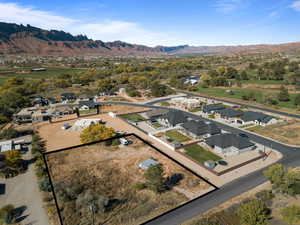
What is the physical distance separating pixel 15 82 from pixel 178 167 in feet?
343

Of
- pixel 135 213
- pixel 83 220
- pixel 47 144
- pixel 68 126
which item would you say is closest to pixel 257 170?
pixel 135 213

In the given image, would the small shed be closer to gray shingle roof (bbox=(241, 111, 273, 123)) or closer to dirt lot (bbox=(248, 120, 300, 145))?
dirt lot (bbox=(248, 120, 300, 145))

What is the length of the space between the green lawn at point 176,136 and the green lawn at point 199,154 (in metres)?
3.98

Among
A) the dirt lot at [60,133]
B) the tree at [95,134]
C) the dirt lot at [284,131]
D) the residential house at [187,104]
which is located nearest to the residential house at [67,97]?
the dirt lot at [60,133]

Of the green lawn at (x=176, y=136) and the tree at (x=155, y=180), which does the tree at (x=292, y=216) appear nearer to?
the tree at (x=155, y=180)

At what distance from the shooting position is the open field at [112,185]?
24562 millimetres

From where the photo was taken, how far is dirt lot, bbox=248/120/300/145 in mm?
45666

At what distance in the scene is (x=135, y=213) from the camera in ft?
80.0

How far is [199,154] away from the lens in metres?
39.6

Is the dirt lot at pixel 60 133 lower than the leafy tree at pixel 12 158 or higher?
lower

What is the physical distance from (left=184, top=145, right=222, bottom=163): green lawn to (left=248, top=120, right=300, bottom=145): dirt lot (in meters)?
19.1

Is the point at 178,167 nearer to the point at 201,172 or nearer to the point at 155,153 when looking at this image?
the point at 201,172

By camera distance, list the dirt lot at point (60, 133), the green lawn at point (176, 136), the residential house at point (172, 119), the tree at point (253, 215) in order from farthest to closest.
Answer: the residential house at point (172, 119) < the green lawn at point (176, 136) < the dirt lot at point (60, 133) < the tree at point (253, 215)

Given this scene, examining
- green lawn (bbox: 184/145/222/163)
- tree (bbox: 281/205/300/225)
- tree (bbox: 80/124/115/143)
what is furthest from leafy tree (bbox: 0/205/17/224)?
tree (bbox: 281/205/300/225)
